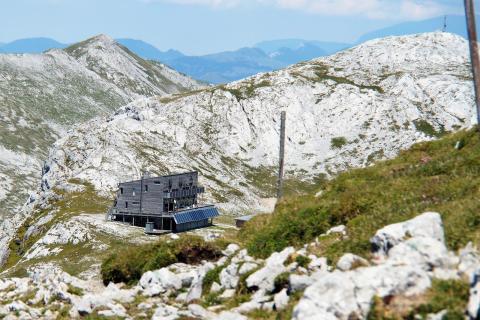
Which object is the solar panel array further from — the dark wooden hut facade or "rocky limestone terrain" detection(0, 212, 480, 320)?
"rocky limestone terrain" detection(0, 212, 480, 320)

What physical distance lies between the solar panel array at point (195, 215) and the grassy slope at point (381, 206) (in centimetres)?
7698

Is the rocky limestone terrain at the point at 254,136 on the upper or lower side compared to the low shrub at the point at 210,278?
upper

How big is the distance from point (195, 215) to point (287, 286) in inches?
3630

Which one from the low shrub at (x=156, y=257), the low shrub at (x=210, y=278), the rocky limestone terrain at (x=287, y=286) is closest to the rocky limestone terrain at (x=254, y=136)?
the low shrub at (x=156, y=257)

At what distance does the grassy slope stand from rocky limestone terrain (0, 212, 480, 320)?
0.96 metres

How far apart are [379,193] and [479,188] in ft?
14.7

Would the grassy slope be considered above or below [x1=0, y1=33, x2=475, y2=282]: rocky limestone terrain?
below

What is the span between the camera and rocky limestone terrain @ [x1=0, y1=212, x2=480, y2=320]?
1395 cm

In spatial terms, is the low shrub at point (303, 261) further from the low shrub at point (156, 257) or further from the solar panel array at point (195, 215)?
the solar panel array at point (195, 215)

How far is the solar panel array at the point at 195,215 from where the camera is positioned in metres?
107

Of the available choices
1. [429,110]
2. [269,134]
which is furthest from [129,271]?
[429,110]

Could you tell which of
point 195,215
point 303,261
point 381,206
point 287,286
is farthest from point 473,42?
point 195,215

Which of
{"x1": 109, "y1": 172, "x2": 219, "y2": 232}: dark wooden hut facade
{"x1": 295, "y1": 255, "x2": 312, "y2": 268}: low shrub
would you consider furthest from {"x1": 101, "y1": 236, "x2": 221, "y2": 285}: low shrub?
{"x1": 109, "y1": 172, "x2": 219, "y2": 232}: dark wooden hut facade

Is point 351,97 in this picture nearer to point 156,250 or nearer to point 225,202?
point 225,202
